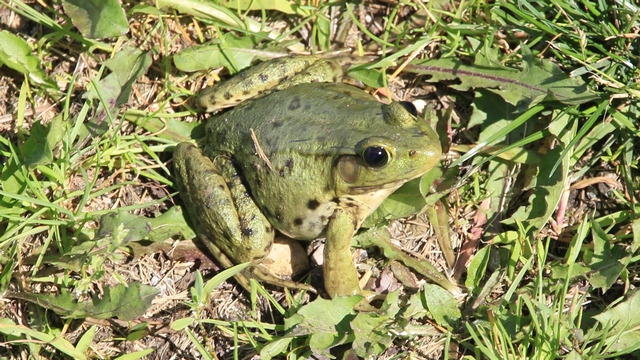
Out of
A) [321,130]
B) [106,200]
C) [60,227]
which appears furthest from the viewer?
[106,200]

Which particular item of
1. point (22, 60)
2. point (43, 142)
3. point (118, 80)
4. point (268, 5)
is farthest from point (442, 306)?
point (22, 60)

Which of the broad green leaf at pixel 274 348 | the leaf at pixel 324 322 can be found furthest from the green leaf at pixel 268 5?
the broad green leaf at pixel 274 348

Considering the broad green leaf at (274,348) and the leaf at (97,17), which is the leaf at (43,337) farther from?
the leaf at (97,17)

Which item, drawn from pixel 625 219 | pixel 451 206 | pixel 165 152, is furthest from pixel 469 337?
pixel 165 152

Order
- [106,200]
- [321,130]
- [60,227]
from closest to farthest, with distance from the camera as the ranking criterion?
[321,130] < [60,227] < [106,200]

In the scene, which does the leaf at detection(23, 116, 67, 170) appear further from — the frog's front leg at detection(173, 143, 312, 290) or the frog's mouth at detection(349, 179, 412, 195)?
the frog's mouth at detection(349, 179, 412, 195)

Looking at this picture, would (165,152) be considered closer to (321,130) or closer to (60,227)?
(60,227)

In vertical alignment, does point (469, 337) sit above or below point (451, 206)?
below
